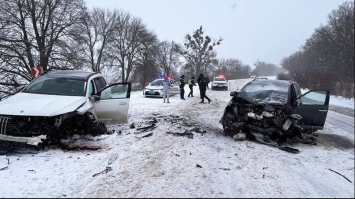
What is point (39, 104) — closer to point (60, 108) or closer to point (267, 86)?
point (60, 108)

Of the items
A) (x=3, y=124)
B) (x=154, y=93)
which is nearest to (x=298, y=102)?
(x=3, y=124)

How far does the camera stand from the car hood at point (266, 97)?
7.19 metres

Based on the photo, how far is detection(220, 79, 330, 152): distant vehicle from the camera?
6762 millimetres

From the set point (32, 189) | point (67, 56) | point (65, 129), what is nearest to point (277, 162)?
point (32, 189)

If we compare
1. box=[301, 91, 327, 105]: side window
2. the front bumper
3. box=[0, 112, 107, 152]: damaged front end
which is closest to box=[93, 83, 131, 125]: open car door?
box=[0, 112, 107, 152]: damaged front end

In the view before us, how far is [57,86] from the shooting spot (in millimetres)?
7203

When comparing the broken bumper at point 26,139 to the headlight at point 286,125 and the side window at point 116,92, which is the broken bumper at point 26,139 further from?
the headlight at point 286,125

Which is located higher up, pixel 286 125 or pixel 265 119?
pixel 265 119

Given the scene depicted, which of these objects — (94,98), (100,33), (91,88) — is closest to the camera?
(94,98)

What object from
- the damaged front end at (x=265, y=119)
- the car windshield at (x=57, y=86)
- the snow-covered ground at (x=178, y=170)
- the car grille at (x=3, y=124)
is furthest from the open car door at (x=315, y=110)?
the car grille at (x=3, y=124)

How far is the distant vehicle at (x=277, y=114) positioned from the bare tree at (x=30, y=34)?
1752 cm

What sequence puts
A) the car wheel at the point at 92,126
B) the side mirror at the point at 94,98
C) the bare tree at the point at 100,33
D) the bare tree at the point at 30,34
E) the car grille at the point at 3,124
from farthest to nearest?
the bare tree at the point at 100,33 < the bare tree at the point at 30,34 < the side mirror at the point at 94,98 < the car wheel at the point at 92,126 < the car grille at the point at 3,124

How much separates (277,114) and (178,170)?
11.2 ft

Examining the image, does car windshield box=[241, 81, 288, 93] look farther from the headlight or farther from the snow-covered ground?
the snow-covered ground
